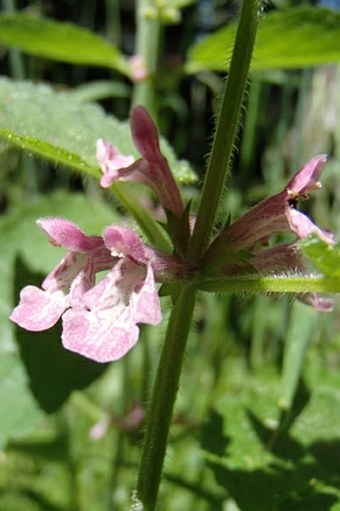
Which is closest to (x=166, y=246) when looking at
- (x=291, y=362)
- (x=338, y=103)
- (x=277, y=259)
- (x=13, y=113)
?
(x=277, y=259)

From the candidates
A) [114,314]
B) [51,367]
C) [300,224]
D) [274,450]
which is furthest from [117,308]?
[51,367]

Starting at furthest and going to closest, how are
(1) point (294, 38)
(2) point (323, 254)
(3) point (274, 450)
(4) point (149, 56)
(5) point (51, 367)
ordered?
(4) point (149, 56) → (1) point (294, 38) → (5) point (51, 367) → (3) point (274, 450) → (2) point (323, 254)

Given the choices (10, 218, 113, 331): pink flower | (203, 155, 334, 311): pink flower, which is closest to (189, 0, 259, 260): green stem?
(203, 155, 334, 311): pink flower

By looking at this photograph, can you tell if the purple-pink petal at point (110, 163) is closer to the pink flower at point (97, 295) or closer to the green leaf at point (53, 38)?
the pink flower at point (97, 295)

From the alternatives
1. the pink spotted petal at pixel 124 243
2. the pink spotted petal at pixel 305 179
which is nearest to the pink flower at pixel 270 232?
the pink spotted petal at pixel 305 179

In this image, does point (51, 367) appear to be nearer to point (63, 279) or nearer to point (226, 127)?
point (63, 279)
